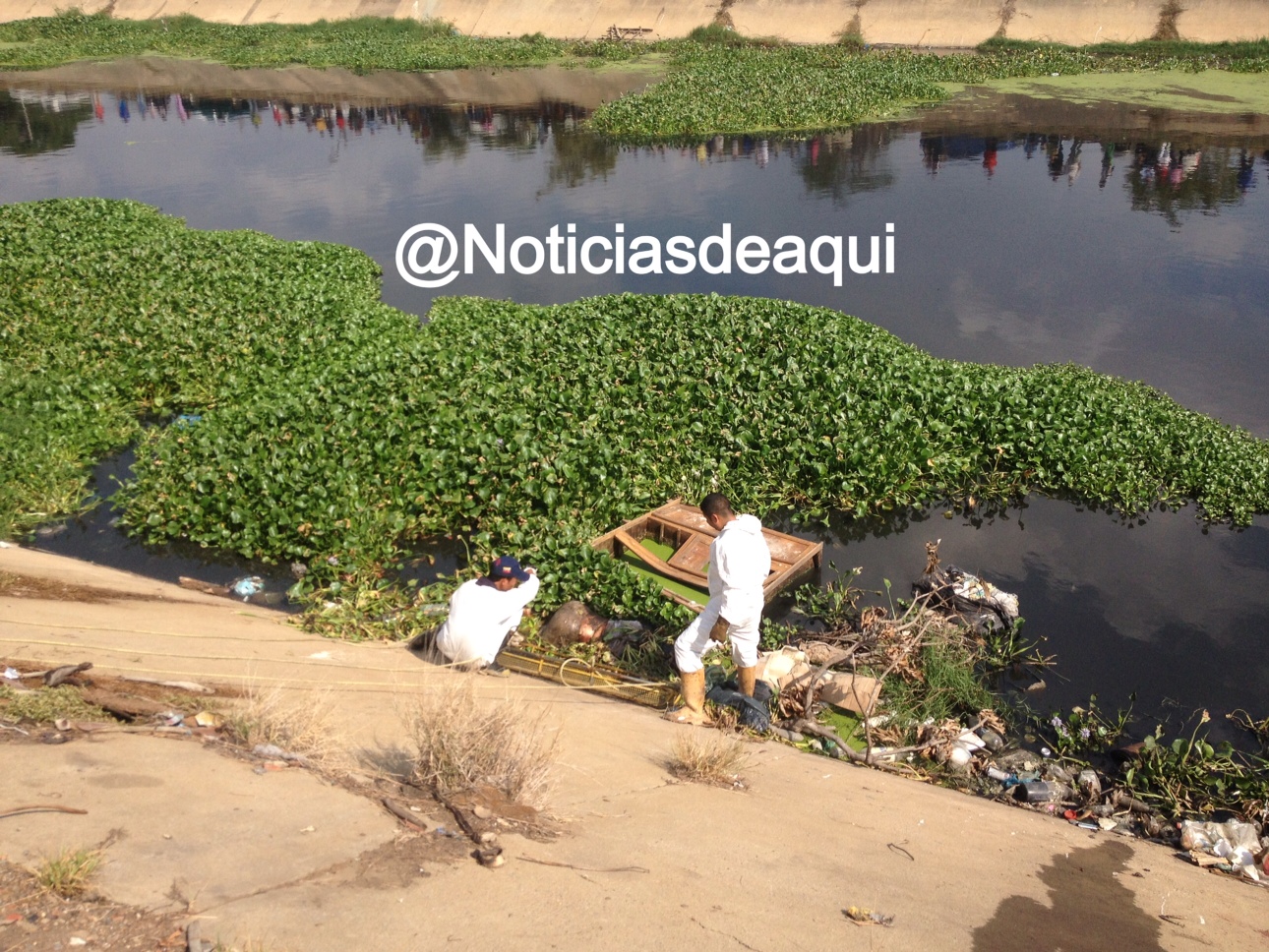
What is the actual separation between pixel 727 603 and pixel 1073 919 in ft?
9.31

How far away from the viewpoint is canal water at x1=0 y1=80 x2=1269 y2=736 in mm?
9867

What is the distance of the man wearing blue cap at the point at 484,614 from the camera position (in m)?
7.54

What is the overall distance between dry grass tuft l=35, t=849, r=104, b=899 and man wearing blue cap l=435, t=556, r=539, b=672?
11.6 ft

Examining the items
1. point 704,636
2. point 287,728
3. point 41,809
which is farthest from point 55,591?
point 704,636

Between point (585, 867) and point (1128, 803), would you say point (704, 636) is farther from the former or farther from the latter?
point (1128, 803)

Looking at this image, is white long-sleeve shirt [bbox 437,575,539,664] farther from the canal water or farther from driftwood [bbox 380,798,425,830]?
the canal water

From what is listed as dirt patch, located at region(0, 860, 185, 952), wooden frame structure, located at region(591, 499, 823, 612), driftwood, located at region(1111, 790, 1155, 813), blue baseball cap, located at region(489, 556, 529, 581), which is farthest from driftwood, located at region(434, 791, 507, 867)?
driftwood, located at region(1111, 790, 1155, 813)

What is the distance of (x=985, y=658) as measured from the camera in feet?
28.3

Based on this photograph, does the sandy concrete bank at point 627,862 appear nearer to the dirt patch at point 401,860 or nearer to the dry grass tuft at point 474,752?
the dirt patch at point 401,860

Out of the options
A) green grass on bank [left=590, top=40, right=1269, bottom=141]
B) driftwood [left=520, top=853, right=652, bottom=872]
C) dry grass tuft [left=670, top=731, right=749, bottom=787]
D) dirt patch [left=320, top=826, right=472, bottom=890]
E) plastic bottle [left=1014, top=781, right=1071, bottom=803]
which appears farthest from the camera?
green grass on bank [left=590, top=40, right=1269, bottom=141]

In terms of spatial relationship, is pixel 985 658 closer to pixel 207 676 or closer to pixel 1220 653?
pixel 1220 653

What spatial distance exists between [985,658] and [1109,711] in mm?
1022

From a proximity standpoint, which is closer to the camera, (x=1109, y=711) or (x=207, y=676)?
(x=207, y=676)

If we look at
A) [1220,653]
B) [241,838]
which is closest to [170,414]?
[241,838]
